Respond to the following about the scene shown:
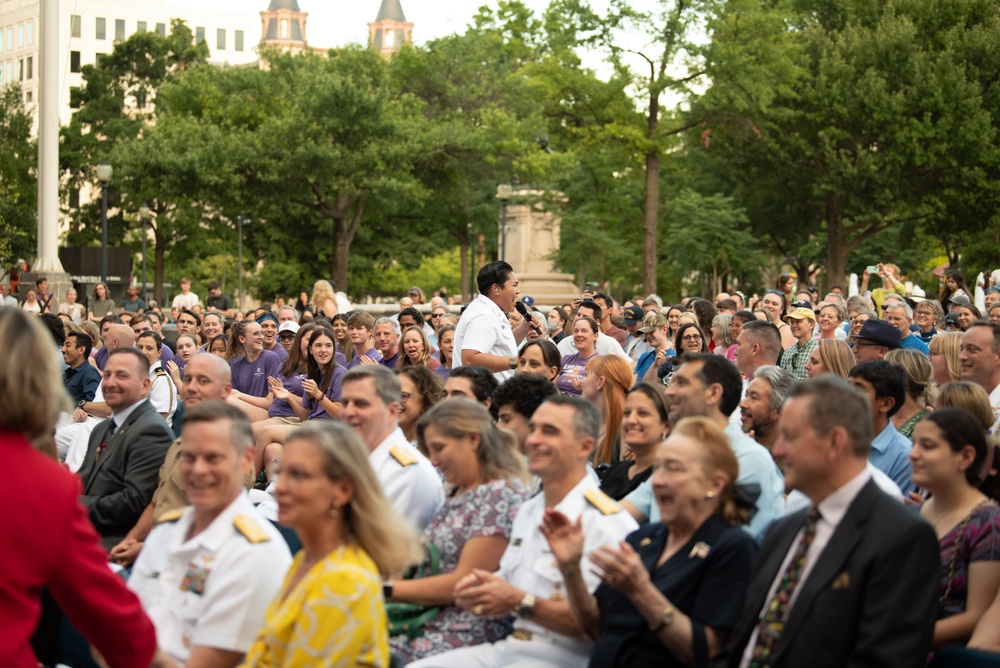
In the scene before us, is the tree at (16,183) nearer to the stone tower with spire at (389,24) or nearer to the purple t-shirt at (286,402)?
the purple t-shirt at (286,402)

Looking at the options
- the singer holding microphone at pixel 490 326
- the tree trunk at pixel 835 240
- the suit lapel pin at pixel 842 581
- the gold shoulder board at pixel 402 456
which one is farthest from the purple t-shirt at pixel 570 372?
the tree trunk at pixel 835 240

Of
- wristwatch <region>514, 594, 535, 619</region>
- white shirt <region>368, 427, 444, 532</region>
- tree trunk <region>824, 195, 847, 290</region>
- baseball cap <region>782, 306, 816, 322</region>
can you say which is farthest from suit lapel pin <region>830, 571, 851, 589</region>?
tree trunk <region>824, 195, 847, 290</region>

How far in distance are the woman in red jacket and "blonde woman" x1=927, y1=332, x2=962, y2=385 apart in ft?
21.1

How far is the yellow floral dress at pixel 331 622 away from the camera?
154 inches

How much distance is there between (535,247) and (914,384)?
3131 cm

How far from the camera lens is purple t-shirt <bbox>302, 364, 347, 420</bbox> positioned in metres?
10.5

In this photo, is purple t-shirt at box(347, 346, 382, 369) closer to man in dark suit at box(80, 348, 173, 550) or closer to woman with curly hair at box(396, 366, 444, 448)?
woman with curly hair at box(396, 366, 444, 448)

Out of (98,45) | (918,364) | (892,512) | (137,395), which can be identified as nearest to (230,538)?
(892,512)

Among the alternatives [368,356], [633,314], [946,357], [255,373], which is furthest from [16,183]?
[946,357]

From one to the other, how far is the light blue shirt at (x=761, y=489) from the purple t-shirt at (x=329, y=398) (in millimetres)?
5131

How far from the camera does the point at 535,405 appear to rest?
651cm

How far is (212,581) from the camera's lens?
439cm

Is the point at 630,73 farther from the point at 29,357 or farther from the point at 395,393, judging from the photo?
the point at 29,357

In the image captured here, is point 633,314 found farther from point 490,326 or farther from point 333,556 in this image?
point 333,556
